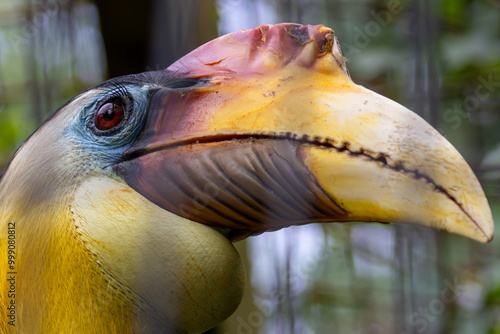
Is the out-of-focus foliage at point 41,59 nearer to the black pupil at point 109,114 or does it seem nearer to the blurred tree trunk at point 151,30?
the blurred tree trunk at point 151,30


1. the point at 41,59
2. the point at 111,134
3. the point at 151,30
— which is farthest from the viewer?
the point at 41,59

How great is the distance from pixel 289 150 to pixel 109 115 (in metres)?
0.38

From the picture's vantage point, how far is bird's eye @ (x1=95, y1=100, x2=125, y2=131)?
118cm

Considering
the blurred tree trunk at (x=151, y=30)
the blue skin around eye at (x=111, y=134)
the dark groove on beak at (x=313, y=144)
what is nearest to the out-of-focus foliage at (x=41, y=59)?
the blurred tree trunk at (x=151, y=30)

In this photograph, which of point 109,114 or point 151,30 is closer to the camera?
point 109,114

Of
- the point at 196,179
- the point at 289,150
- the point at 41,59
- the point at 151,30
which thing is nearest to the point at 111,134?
the point at 196,179

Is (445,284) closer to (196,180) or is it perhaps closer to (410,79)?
(410,79)

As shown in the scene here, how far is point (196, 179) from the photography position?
1067mm

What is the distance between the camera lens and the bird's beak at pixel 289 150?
0.91 m

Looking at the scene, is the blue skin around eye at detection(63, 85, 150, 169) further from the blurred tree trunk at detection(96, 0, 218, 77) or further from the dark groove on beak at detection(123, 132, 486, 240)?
the blurred tree trunk at detection(96, 0, 218, 77)

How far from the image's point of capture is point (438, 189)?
2.95ft

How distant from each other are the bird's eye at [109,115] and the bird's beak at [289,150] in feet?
0.21

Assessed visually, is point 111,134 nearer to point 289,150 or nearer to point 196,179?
point 196,179

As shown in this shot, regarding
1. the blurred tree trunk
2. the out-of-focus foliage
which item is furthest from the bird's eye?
the out-of-focus foliage
